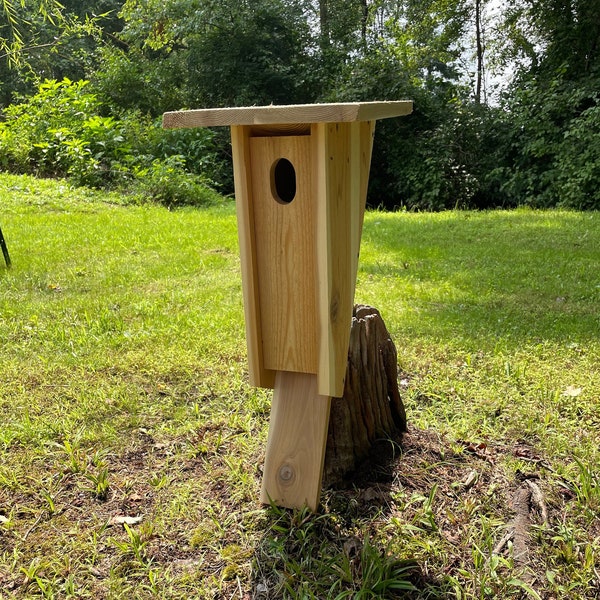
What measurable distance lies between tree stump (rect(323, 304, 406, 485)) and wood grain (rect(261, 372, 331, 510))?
0.18 meters

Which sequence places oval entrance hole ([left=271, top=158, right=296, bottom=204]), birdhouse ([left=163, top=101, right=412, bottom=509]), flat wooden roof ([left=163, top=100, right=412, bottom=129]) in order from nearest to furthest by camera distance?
flat wooden roof ([left=163, top=100, right=412, bottom=129]) → birdhouse ([left=163, top=101, right=412, bottom=509]) → oval entrance hole ([left=271, top=158, right=296, bottom=204])

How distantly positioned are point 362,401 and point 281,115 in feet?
3.93

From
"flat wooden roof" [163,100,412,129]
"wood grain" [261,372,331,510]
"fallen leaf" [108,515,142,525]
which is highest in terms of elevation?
"flat wooden roof" [163,100,412,129]

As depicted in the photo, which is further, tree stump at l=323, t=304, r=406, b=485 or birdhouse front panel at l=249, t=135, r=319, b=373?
tree stump at l=323, t=304, r=406, b=485

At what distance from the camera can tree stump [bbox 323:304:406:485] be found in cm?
232

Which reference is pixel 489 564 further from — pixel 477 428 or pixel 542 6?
pixel 542 6

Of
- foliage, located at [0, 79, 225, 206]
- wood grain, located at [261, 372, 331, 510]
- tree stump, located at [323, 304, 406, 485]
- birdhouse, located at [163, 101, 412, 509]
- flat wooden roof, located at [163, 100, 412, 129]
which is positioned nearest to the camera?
flat wooden roof, located at [163, 100, 412, 129]

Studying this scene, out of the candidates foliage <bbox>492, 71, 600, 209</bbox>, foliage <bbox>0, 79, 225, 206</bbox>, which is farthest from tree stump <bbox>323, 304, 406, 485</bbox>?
foliage <bbox>492, 71, 600, 209</bbox>

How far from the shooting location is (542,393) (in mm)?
2846

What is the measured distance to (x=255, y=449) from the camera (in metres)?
2.53

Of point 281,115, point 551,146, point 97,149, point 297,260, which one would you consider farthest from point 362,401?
point 97,149

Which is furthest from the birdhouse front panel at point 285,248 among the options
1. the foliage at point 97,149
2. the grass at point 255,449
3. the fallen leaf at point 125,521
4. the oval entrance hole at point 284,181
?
the foliage at point 97,149

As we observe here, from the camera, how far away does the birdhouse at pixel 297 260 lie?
181 cm

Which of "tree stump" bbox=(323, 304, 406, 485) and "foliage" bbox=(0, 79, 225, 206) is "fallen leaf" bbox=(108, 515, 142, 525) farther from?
"foliage" bbox=(0, 79, 225, 206)
